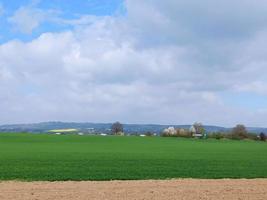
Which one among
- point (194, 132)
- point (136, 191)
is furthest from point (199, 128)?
point (136, 191)

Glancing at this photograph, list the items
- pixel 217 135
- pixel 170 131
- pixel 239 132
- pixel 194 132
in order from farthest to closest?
pixel 170 131, pixel 194 132, pixel 239 132, pixel 217 135

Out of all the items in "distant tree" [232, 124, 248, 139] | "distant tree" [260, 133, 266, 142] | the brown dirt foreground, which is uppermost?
"distant tree" [232, 124, 248, 139]

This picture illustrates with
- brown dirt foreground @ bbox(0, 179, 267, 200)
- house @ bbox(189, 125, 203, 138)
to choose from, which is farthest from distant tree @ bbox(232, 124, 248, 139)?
brown dirt foreground @ bbox(0, 179, 267, 200)

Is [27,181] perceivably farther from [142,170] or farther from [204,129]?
[204,129]

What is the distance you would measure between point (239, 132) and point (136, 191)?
112 m

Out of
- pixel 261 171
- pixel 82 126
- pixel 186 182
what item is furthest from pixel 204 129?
pixel 186 182

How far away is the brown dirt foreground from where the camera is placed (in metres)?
18.0

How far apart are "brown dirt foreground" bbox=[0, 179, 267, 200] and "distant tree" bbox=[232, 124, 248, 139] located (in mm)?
105355

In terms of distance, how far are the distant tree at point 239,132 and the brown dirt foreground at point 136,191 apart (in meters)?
105

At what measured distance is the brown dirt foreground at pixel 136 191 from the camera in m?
18.0

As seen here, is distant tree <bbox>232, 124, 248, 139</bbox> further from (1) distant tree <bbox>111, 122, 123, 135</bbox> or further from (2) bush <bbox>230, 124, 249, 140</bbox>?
(1) distant tree <bbox>111, 122, 123, 135</bbox>

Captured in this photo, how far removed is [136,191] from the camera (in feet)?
64.2

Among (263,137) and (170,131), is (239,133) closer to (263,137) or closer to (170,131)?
(263,137)

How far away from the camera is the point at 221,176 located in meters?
28.6
